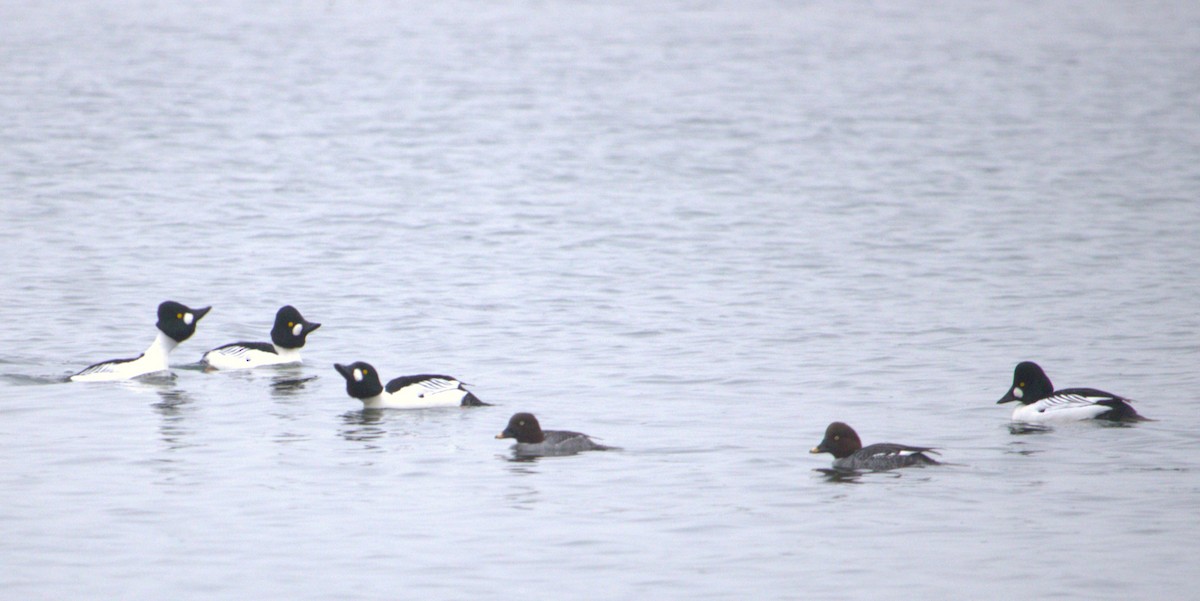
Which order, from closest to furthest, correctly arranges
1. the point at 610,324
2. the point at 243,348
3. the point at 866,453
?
the point at 866,453, the point at 243,348, the point at 610,324

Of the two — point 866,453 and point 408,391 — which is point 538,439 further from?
point 866,453

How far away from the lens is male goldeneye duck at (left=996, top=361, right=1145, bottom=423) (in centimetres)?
1470

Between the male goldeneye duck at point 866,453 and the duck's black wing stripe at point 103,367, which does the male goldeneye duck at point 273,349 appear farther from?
the male goldeneye duck at point 866,453

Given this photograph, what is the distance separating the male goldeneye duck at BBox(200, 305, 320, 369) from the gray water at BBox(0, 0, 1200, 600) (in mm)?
285

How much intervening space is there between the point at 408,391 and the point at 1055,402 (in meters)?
5.69

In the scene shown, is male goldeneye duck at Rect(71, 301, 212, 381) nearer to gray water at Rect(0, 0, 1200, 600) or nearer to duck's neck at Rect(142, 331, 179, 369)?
duck's neck at Rect(142, 331, 179, 369)

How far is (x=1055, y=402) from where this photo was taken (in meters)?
15.0

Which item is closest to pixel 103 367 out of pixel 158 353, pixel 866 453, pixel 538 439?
pixel 158 353

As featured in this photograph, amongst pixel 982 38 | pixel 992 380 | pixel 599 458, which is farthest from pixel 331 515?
pixel 982 38

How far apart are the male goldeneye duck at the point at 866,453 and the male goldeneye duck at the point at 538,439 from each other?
1.98 m

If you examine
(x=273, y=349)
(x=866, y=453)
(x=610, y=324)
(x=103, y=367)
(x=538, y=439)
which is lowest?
(x=866, y=453)

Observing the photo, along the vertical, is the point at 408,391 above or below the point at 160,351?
below

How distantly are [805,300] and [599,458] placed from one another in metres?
9.35

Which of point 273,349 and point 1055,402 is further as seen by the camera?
point 273,349
